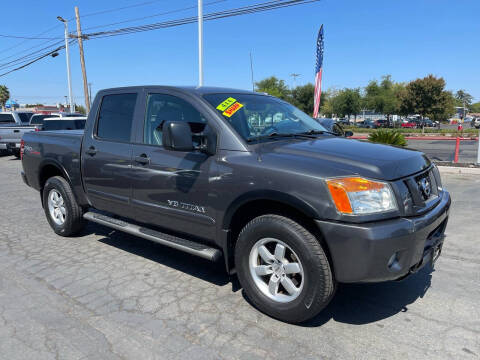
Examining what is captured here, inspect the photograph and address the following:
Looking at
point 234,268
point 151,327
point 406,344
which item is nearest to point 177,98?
point 234,268

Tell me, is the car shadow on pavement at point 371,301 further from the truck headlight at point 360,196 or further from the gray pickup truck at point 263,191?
the truck headlight at point 360,196

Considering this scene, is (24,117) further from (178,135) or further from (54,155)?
(178,135)

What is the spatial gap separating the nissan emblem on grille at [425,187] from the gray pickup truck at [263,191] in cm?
2

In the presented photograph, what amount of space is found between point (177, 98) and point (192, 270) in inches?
69.7

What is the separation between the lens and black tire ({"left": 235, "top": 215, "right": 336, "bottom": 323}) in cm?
260

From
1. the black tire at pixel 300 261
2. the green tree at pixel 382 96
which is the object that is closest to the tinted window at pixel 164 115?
the black tire at pixel 300 261

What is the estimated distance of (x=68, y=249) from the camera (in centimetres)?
459

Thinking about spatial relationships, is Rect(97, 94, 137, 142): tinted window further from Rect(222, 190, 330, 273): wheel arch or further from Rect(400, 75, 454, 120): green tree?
Rect(400, 75, 454, 120): green tree

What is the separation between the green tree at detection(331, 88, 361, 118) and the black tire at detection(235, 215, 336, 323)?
190 feet

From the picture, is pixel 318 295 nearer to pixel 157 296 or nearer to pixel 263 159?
pixel 263 159

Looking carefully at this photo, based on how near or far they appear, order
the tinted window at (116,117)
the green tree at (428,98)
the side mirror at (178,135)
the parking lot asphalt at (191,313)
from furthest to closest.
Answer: the green tree at (428,98) < the tinted window at (116,117) < the side mirror at (178,135) < the parking lot asphalt at (191,313)

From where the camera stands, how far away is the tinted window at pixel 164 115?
347 centimetres

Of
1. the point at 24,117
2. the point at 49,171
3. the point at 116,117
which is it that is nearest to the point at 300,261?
the point at 116,117

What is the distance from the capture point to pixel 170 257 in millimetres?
4316
